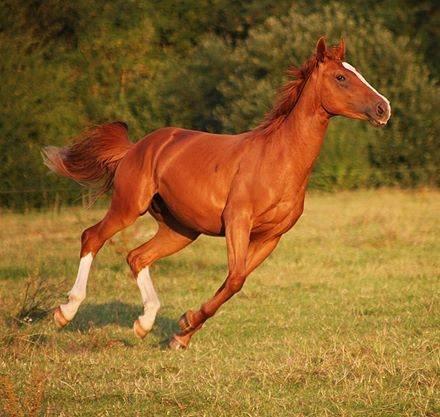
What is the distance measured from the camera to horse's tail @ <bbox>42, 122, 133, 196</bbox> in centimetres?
1029

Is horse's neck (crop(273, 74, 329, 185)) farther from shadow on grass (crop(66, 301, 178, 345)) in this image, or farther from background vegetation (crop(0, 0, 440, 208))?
background vegetation (crop(0, 0, 440, 208))

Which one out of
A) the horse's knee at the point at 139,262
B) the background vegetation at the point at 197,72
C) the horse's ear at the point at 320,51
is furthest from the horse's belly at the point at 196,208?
the background vegetation at the point at 197,72

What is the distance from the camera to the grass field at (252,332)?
20.6ft

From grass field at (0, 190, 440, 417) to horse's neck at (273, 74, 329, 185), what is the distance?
1.40 meters

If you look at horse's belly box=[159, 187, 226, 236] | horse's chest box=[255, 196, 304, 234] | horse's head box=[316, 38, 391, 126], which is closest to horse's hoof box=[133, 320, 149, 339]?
horse's belly box=[159, 187, 226, 236]

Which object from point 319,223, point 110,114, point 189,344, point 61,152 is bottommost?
point 110,114

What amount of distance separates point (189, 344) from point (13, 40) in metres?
19.6

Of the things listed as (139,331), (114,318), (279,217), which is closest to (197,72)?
(114,318)

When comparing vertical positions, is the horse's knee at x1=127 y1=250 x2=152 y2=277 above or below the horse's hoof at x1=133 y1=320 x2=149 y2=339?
above

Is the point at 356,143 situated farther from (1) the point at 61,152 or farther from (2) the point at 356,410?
(2) the point at 356,410

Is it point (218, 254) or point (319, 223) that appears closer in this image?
point (218, 254)

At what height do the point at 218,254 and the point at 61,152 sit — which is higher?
the point at 61,152

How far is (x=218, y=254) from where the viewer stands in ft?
49.4

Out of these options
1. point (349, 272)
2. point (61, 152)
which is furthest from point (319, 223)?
point (61, 152)
